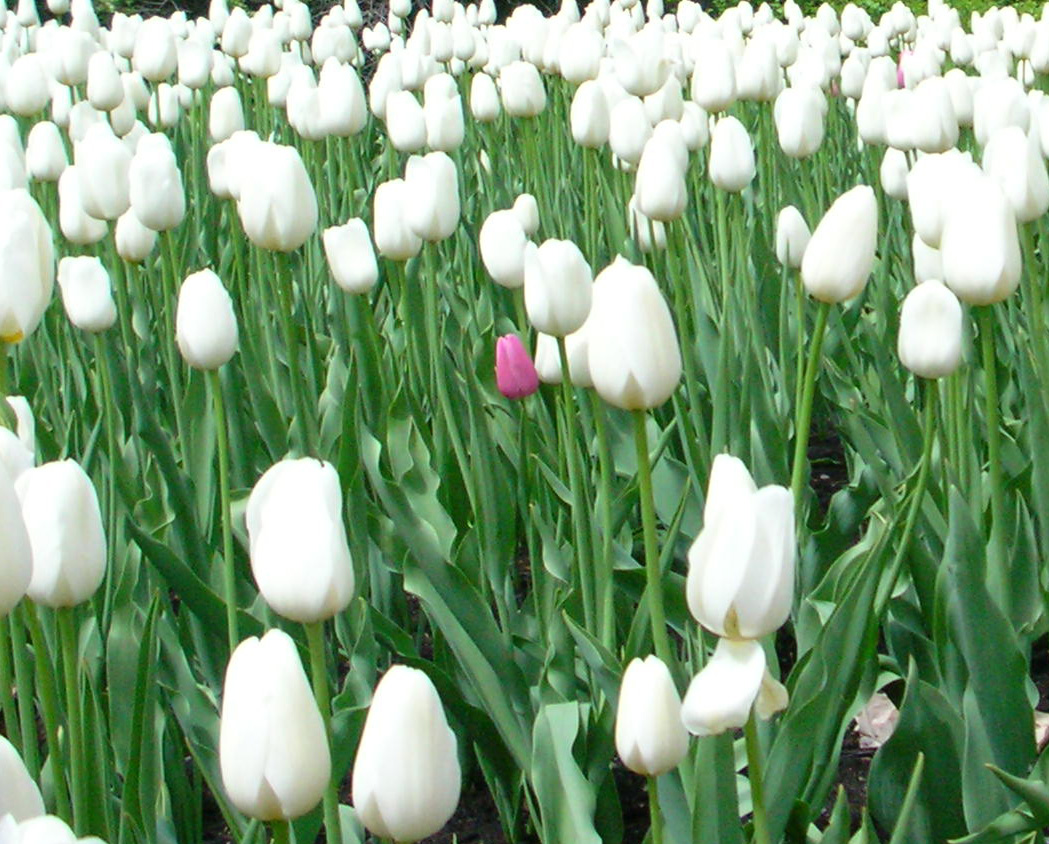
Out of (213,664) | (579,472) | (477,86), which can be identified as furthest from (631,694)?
(477,86)

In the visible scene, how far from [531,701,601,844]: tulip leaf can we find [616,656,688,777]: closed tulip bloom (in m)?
0.34

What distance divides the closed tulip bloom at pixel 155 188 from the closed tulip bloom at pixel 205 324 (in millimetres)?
429

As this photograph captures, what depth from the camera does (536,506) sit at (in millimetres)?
1740

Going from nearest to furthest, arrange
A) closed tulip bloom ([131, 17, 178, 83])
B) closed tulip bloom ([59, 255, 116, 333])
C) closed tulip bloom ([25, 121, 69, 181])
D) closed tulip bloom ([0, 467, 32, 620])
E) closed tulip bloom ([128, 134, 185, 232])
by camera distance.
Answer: closed tulip bloom ([0, 467, 32, 620]) → closed tulip bloom ([59, 255, 116, 333]) → closed tulip bloom ([128, 134, 185, 232]) → closed tulip bloom ([25, 121, 69, 181]) → closed tulip bloom ([131, 17, 178, 83])

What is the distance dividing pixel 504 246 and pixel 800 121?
31.1 inches

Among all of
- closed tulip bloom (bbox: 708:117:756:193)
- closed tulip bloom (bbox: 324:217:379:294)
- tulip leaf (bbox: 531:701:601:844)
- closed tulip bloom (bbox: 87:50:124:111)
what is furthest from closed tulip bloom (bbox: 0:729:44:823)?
closed tulip bloom (bbox: 87:50:124:111)

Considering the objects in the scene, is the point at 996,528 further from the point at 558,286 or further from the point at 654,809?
the point at 654,809

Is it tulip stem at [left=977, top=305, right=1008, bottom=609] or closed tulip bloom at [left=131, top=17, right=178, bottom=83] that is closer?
tulip stem at [left=977, top=305, right=1008, bottom=609]

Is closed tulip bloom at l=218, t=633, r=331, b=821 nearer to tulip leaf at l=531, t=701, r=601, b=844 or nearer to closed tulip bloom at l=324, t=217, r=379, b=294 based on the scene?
tulip leaf at l=531, t=701, r=601, b=844

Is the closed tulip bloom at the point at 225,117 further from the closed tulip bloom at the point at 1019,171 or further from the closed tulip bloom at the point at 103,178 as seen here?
the closed tulip bloom at the point at 1019,171

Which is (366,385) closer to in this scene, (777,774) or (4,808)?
(777,774)

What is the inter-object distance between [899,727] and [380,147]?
4.15 m

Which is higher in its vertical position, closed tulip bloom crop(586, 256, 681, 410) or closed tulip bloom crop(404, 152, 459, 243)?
closed tulip bloom crop(404, 152, 459, 243)

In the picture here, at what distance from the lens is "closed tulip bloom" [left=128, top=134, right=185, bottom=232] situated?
1.93m
